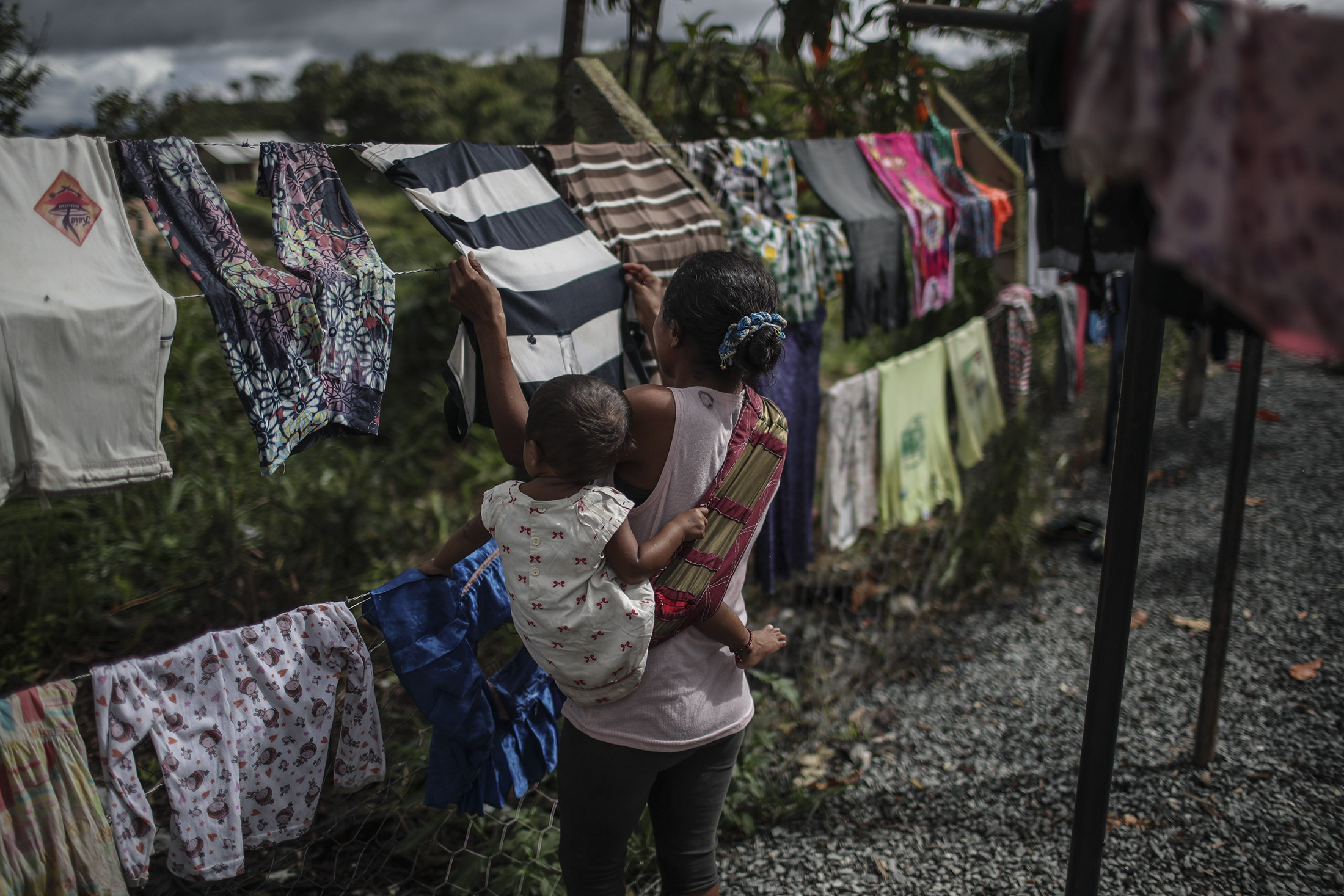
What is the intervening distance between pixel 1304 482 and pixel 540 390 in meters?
5.55

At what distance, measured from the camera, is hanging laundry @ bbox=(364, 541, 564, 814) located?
1.81 metres

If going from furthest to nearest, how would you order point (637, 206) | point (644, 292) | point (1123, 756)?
point (1123, 756), point (637, 206), point (644, 292)

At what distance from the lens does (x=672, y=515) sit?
1641mm

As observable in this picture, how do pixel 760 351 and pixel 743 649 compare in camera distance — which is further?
pixel 743 649

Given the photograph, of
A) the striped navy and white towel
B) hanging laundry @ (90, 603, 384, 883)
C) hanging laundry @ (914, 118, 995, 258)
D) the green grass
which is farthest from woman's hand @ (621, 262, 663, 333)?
hanging laundry @ (914, 118, 995, 258)

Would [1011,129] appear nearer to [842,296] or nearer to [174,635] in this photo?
[842,296]

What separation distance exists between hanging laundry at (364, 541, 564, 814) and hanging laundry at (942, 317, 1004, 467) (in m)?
2.40

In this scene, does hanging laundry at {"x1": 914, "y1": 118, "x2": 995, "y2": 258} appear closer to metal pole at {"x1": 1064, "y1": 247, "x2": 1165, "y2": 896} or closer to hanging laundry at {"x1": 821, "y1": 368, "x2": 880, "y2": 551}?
hanging laundry at {"x1": 821, "y1": 368, "x2": 880, "y2": 551}

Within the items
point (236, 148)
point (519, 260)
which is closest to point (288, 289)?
point (236, 148)

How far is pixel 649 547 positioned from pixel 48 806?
3.50 feet

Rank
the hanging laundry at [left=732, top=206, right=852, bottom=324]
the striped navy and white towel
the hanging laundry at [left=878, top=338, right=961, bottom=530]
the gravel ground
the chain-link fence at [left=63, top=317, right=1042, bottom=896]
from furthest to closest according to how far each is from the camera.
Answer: the hanging laundry at [left=878, top=338, right=961, bottom=530] → the hanging laundry at [left=732, top=206, right=852, bottom=324] → the gravel ground → the chain-link fence at [left=63, top=317, right=1042, bottom=896] → the striped navy and white towel

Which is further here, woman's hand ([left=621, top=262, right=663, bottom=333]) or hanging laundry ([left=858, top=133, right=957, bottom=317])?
hanging laundry ([left=858, top=133, right=957, bottom=317])

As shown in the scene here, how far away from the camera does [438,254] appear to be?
23.9 feet

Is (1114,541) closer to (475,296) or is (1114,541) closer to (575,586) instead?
(575,586)
